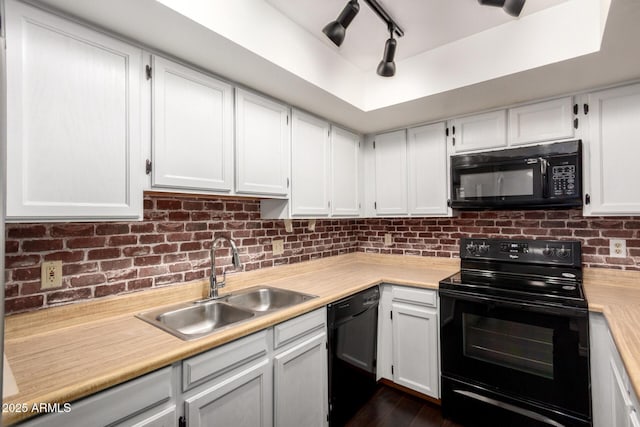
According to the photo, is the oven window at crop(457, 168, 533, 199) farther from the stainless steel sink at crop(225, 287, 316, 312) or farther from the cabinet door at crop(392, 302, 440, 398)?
the stainless steel sink at crop(225, 287, 316, 312)

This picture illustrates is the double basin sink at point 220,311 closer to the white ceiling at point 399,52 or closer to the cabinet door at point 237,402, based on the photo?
the cabinet door at point 237,402

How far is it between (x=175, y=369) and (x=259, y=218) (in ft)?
4.18

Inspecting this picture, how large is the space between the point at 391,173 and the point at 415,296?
3.62ft

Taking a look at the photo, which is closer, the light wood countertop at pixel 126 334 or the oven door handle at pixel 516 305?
the light wood countertop at pixel 126 334

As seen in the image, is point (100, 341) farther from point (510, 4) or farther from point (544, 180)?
point (544, 180)

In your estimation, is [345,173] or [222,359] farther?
[345,173]

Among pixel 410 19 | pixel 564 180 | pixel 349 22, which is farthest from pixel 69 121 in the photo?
pixel 564 180

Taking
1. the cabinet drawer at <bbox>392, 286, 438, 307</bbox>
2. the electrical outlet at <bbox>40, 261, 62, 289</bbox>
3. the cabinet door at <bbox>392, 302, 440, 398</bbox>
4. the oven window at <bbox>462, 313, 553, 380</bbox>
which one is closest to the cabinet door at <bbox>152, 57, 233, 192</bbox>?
the electrical outlet at <bbox>40, 261, 62, 289</bbox>

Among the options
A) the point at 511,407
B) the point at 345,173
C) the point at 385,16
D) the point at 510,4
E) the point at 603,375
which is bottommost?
the point at 511,407

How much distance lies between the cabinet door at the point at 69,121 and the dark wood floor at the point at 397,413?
6.25 feet


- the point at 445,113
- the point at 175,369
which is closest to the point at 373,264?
the point at 445,113

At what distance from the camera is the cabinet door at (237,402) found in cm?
122

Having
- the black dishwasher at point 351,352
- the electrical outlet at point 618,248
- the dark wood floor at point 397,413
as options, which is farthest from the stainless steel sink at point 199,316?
the electrical outlet at point 618,248

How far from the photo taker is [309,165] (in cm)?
232
